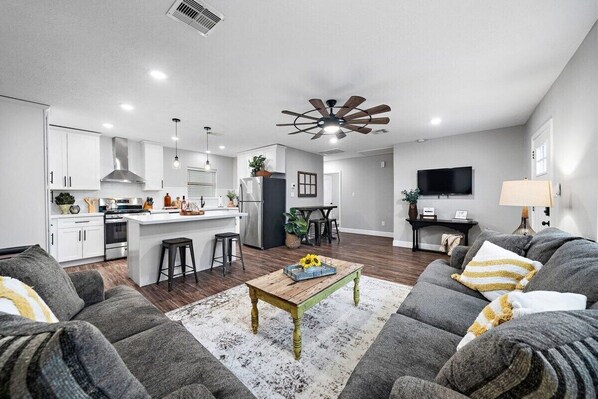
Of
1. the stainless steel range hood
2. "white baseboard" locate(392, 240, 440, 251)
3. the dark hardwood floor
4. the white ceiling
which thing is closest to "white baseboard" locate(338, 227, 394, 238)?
the dark hardwood floor

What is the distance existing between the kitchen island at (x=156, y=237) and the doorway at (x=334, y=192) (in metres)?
5.02

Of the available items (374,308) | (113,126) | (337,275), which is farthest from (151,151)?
(374,308)

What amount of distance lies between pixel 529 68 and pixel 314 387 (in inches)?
137

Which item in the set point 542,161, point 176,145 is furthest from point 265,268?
point 542,161

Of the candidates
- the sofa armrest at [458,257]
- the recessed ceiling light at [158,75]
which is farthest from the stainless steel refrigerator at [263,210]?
the sofa armrest at [458,257]

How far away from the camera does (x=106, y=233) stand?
4.50 meters

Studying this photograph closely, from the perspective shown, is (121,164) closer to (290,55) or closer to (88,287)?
(88,287)

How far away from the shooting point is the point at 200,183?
6.92m

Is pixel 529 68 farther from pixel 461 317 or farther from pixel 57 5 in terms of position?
pixel 57 5

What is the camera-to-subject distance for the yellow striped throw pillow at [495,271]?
1.70m

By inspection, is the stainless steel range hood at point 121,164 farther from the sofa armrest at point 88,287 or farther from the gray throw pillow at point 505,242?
the gray throw pillow at point 505,242

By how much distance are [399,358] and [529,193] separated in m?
2.41

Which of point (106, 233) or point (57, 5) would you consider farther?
point (106, 233)

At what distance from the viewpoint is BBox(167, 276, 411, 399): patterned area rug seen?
1.59 m
